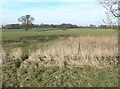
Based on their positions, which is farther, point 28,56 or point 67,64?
point 28,56

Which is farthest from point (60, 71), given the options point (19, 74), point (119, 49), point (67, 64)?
point (119, 49)

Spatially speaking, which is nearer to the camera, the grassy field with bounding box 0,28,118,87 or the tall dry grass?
the grassy field with bounding box 0,28,118,87

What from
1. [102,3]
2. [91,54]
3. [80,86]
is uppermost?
[102,3]

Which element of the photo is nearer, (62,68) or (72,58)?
(62,68)

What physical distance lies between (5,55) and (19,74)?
206 cm

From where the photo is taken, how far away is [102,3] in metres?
13.5

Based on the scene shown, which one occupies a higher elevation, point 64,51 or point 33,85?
point 64,51

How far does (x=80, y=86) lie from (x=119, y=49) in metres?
5.08

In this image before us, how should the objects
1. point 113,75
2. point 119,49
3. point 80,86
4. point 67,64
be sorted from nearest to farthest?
point 80,86 → point 113,75 → point 67,64 → point 119,49

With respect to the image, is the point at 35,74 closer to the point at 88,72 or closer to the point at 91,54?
the point at 88,72

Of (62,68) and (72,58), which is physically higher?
(72,58)

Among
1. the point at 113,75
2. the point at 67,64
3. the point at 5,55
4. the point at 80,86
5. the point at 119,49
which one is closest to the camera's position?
the point at 80,86

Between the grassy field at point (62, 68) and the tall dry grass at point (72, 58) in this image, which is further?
the tall dry grass at point (72, 58)

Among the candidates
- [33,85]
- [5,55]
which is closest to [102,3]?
[5,55]
